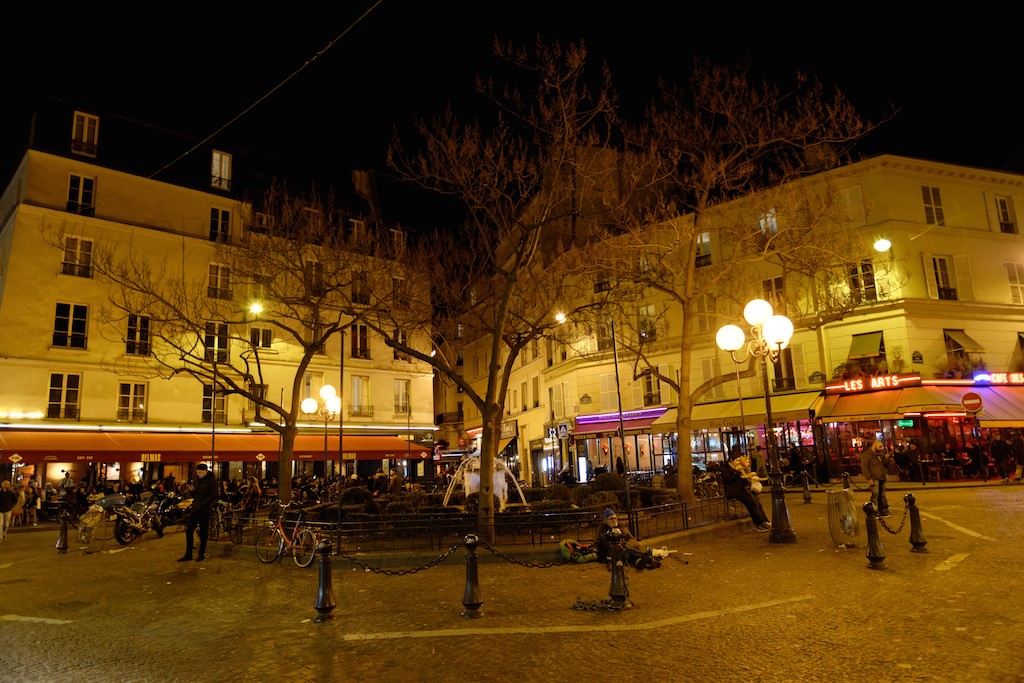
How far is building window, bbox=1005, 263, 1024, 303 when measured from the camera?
2850cm

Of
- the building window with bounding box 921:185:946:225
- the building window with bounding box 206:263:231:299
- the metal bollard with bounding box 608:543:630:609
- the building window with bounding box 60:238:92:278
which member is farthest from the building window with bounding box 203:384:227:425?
the building window with bounding box 921:185:946:225

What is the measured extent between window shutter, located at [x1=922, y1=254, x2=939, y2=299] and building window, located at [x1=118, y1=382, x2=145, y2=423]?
34.3 metres

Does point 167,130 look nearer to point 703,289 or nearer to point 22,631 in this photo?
point 703,289

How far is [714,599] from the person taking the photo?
7.74m

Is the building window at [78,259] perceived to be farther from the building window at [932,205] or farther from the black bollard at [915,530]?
the building window at [932,205]

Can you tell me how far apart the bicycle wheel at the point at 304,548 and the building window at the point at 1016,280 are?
99.9 feet

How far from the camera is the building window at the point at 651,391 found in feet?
108

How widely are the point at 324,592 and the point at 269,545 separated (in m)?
5.74

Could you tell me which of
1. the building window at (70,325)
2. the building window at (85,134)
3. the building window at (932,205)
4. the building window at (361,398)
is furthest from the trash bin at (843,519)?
the building window at (85,134)

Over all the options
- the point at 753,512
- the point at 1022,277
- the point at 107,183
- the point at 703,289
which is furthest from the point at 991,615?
the point at 107,183

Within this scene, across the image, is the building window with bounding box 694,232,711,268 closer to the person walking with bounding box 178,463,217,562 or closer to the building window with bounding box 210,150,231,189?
the building window with bounding box 210,150,231,189

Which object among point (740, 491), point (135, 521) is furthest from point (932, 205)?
point (135, 521)

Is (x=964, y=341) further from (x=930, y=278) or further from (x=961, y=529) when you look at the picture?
(x=961, y=529)

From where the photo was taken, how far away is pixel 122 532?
16.5 meters
